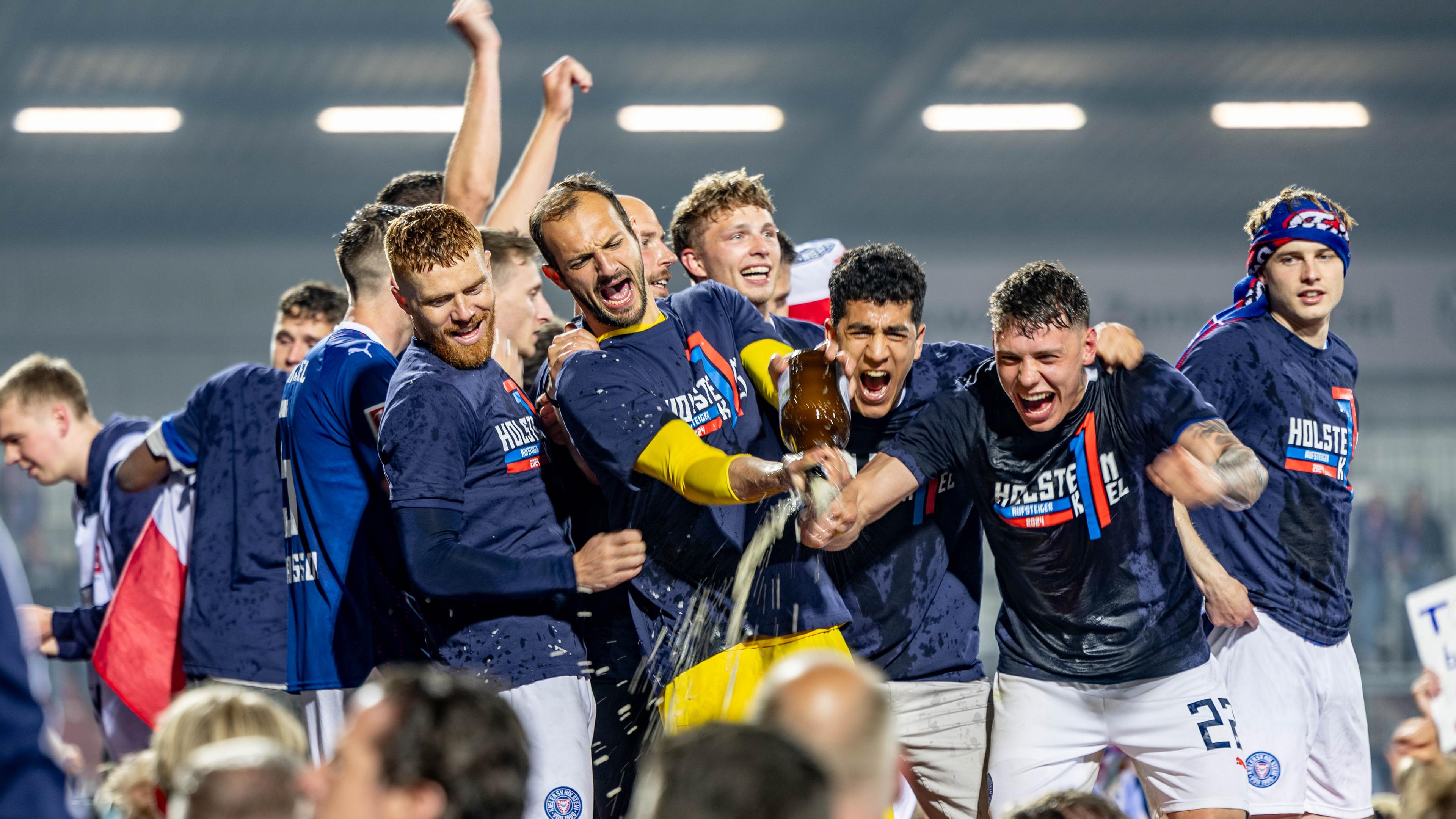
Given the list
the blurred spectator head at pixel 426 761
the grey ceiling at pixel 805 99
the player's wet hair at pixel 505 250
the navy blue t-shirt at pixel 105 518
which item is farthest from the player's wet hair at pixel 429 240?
the grey ceiling at pixel 805 99

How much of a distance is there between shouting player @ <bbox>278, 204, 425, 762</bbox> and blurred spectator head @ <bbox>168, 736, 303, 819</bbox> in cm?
161

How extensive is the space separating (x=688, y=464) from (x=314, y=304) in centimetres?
306

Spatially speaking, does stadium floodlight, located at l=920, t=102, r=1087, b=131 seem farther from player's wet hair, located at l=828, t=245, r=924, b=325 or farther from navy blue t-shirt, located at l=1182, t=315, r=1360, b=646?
player's wet hair, located at l=828, t=245, r=924, b=325

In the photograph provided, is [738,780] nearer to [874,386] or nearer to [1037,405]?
[1037,405]

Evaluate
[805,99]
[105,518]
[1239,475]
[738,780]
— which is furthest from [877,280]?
[805,99]

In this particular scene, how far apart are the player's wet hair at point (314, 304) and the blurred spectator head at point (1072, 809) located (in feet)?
12.6

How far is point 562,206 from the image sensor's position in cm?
365

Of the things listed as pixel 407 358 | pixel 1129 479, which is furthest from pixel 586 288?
pixel 1129 479

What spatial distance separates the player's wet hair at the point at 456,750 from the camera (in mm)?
1809

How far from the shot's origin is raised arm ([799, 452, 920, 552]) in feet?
11.5

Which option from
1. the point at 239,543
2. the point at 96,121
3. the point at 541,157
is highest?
the point at 96,121

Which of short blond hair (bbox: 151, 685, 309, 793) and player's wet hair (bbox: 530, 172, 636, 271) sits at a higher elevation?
player's wet hair (bbox: 530, 172, 636, 271)

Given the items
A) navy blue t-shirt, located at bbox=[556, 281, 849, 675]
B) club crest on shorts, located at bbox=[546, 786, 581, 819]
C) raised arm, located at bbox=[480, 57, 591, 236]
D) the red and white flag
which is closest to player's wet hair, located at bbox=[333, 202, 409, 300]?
navy blue t-shirt, located at bbox=[556, 281, 849, 675]

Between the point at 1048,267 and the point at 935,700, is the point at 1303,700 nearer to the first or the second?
the point at 935,700
